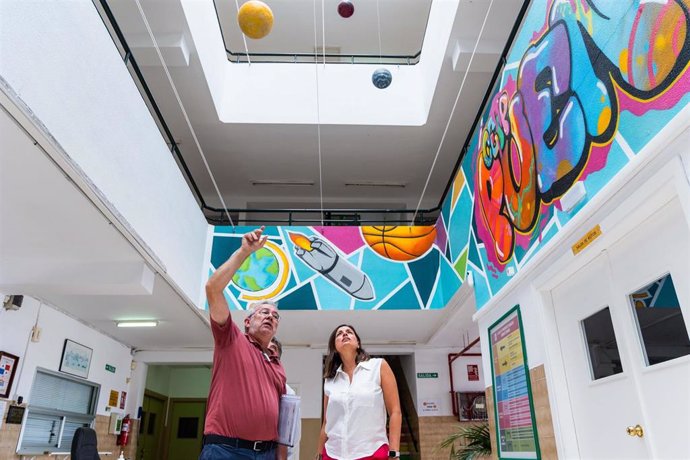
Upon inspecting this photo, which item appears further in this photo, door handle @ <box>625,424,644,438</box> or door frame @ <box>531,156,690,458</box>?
door handle @ <box>625,424,644,438</box>

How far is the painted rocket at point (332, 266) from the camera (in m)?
5.98

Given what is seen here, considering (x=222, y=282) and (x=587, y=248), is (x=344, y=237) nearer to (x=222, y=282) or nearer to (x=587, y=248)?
(x=587, y=248)

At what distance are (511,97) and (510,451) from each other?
2.53 metres

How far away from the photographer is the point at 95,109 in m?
3.21

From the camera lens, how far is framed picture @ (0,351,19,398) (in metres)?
4.52

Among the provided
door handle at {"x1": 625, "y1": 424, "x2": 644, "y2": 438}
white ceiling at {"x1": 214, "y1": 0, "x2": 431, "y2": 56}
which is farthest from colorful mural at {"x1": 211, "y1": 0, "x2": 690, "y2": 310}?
white ceiling at {"x1": 214, "y1": 0, "x2": 431, "y2": 56}

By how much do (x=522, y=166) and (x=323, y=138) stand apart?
387 centimetres

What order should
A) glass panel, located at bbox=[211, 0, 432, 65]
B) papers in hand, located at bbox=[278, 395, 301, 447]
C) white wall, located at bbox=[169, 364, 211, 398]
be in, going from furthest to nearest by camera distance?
white wall, located at bbox=[169, 364, 211, 398] → glass panel, located at bbox=[211, 0, 432, 65] → papers in hand, located at bbox=[278, 395, 301, 447]

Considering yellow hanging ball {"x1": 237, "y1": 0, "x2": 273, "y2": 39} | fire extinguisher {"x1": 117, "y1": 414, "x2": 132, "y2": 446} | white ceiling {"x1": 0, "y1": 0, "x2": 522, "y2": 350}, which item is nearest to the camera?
yellow hanging ball {"x1": 237, "y1": 0, "x2": 273, "y2": 39}

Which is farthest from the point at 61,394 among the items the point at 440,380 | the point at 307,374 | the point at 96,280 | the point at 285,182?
the point at 440,380

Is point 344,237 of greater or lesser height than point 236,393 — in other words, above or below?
above

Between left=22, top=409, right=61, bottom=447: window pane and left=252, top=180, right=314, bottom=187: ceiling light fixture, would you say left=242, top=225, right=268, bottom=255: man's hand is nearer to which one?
left=22, top=409, right=61, bottom=447: window pane

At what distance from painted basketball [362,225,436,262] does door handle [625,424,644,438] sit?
3911 mm

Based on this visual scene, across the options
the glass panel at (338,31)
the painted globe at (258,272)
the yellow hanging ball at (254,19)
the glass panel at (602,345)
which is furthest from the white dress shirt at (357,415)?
the glass panel at (338,31)
